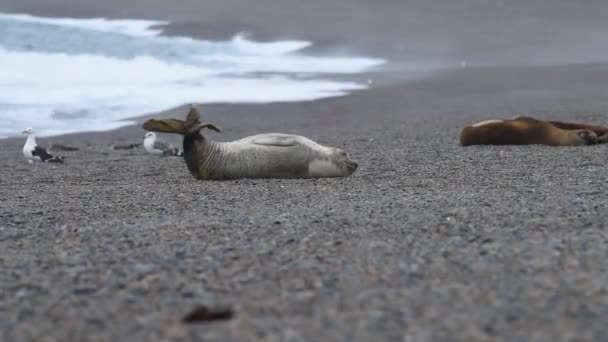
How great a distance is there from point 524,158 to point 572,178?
165 centimetres

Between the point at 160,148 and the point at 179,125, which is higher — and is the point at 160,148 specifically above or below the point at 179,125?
below

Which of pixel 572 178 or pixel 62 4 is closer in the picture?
pixel 572 178

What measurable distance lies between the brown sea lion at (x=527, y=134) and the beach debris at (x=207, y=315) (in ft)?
24.4

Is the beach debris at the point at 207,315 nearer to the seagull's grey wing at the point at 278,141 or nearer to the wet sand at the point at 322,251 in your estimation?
the wet sand at the point at 322,251

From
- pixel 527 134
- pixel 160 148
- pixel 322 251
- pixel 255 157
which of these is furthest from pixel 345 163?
pixel 160 148

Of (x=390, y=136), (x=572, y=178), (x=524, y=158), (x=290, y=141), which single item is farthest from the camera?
(x=390, y=136)

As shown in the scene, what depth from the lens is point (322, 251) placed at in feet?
16.6

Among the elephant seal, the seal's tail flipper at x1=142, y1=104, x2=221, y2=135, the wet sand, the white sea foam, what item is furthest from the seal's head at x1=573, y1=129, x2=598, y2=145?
the white sea foam

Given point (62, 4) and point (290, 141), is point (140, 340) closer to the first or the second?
point (290, 141)

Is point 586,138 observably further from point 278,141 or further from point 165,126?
point 165,126

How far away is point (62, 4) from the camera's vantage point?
4494cm

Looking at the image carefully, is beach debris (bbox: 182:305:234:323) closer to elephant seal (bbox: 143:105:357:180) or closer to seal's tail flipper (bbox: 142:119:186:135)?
elephant seal (bbox: 143:105:357:180)

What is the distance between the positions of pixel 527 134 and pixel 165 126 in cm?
455

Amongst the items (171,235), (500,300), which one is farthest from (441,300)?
(171,235)
